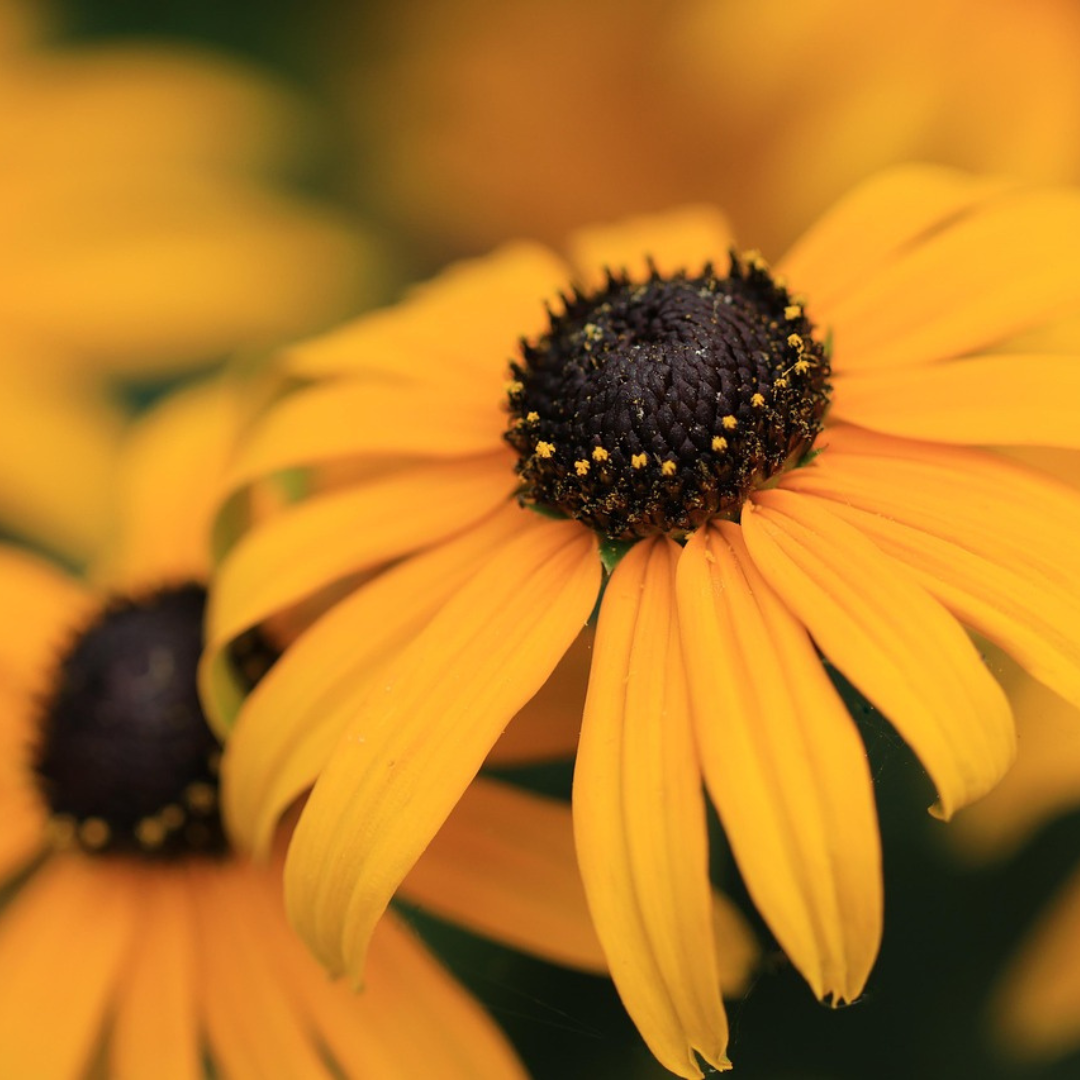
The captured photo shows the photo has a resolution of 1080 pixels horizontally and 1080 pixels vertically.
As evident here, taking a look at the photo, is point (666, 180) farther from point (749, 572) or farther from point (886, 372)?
point (749, 572)

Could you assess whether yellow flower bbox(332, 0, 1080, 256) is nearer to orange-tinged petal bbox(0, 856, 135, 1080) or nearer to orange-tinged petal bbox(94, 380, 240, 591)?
orange-tinged petal bbox(94, 380, 240, 591)

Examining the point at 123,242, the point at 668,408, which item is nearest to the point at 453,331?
the point at 668,408

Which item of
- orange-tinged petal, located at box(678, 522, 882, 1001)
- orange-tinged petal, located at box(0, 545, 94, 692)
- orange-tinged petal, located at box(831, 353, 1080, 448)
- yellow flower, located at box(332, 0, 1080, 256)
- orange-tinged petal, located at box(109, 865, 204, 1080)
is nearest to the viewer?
orange-tinged petal, located at box(678, 522, 882, 1001)

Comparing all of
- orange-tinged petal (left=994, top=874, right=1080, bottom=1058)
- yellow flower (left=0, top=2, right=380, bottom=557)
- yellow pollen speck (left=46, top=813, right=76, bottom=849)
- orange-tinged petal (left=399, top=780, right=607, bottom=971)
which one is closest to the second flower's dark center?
orange-tinged petal (left=399, top=780, right=607, bottom=971)

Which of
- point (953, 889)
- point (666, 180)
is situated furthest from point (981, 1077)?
point (666, 180)

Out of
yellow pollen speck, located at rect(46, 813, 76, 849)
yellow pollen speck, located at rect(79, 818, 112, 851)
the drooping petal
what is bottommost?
yellow pollen speck, located at rect(46, 813, 76, 849)

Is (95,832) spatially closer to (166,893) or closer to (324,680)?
(166,893)

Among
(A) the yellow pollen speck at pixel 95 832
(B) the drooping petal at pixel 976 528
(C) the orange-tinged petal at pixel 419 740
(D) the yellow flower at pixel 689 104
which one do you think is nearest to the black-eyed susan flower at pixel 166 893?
(A) the yellow pollen speck at pixel 95 832

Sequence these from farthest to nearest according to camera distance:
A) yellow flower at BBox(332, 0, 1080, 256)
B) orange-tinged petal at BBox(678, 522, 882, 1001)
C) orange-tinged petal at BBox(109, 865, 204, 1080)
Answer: yellow flower at BBox(332, 0, 1080, 256), orange-tinged petal at BBox(109, 865, 204, 1080), orange-tinged petal at BBox(678, 522, 882, 1001)
